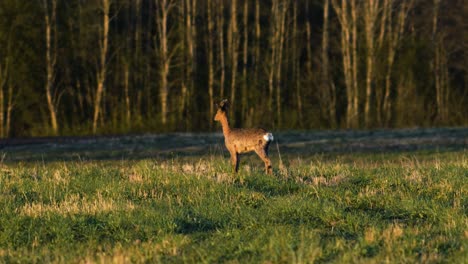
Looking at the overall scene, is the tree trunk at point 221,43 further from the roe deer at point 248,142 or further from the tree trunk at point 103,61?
the roe deer at point 248,142

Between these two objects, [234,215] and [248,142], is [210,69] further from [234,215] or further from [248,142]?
[234,215]

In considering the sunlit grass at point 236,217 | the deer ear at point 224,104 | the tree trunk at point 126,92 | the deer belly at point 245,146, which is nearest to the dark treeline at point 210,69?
the tree trunk at point 126,92

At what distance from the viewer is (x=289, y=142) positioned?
30.7 m

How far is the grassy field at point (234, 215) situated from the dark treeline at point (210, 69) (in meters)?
27.8

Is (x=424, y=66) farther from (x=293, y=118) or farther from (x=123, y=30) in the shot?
(x=123, y=30)

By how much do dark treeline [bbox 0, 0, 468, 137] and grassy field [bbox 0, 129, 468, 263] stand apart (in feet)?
91.3

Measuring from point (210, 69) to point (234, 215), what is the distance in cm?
3493

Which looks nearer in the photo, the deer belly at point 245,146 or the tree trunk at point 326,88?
the deer belly at point 245,146

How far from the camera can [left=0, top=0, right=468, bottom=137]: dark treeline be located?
41.4 m

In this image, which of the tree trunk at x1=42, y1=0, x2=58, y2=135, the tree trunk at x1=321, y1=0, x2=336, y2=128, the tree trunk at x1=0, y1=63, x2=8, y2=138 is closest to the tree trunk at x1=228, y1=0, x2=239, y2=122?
the tree trunk at x1=321, y1=0, x2=336, y2=128

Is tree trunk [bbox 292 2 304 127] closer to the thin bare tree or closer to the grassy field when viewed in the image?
the thin bare tree

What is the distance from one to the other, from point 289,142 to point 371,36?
591 inches

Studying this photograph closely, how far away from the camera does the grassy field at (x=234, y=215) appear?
8.27 meters

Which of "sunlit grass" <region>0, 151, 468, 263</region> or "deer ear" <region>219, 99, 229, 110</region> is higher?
"deer ear" <region>219, 99, 229, 110</region>
